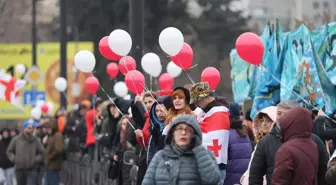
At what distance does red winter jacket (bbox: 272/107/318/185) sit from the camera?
31.8 ft

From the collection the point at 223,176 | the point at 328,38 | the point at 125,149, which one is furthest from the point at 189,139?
the point at 125,149

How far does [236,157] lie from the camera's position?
12.4 metres

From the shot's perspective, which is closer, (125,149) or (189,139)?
(189,139)

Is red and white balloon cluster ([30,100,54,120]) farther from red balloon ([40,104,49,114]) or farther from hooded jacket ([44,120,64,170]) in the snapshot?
hooded jacket ([44,120,64,170])

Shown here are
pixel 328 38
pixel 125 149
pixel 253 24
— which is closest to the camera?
pixel 328 38

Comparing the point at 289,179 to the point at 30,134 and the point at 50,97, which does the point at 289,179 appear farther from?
the point at 50,97

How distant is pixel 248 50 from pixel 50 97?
1103 inches

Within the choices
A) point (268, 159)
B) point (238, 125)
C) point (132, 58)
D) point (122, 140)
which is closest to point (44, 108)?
point (122, 140)

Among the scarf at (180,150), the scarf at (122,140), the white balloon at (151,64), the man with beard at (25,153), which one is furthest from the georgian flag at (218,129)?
the man with beard at (25,153)

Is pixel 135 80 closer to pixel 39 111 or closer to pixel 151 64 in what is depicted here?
pixel 151 64

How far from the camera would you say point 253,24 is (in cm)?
5172

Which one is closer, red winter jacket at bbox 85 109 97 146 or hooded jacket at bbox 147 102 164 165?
hooded jacket at bbox 147 102 164 165

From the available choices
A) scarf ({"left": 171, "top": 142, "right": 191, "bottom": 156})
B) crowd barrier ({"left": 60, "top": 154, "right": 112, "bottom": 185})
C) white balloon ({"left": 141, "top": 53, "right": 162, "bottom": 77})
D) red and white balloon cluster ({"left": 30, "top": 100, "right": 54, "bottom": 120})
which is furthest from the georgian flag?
red and white balloon cluster ({"left": 30, "top": 100, "right": 54, "bottom": 120})

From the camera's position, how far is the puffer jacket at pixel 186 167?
9477 millimetres
